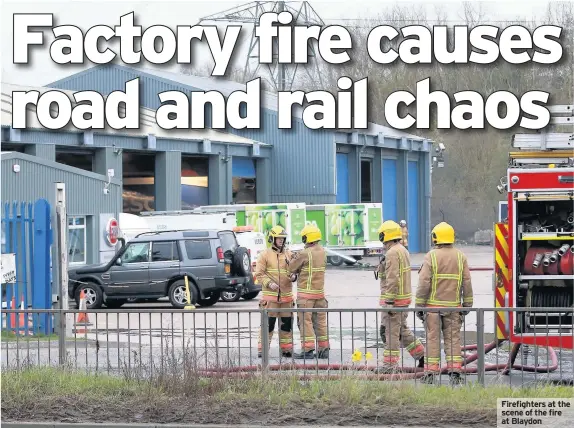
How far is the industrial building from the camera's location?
3947 cm

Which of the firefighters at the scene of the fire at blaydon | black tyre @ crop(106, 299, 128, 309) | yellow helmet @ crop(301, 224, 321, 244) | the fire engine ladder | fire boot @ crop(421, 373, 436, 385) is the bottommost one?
black tyre @ crop(106, 299, 128, 309)

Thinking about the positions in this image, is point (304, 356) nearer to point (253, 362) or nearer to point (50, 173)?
point (253, 362)

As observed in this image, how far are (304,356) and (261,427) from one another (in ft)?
6.95

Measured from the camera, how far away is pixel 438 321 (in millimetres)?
10414

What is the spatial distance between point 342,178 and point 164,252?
30190 millimetres

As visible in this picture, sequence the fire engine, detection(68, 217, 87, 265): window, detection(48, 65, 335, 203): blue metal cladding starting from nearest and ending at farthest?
the fire engine, detection(68, 217, 87, 265): window, detection(48, 65, 335, 203): blue metal cladding

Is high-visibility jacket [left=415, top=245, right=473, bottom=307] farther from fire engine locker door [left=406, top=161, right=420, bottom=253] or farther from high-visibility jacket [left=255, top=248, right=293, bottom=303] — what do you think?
fire engine locker door [left=406, top=161, right=420, bottom=253]

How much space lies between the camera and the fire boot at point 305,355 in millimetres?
10598

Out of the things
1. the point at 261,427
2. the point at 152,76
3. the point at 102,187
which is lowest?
the point at 261,427

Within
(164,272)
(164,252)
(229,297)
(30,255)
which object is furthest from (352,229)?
(30,255)

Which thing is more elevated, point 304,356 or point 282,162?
point 282,162

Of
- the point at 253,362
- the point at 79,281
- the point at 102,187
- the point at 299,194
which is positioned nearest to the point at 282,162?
the point at 299,194

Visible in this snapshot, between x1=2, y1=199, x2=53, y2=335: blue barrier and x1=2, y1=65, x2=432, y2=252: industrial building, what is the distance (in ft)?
60.6

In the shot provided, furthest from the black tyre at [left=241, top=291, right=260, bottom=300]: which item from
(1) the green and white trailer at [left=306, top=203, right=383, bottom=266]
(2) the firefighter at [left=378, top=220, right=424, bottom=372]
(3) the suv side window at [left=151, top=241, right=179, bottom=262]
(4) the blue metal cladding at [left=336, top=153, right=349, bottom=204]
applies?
(4) the blue metal cladding at [left=336, top=153, right=349, bottom=204]
